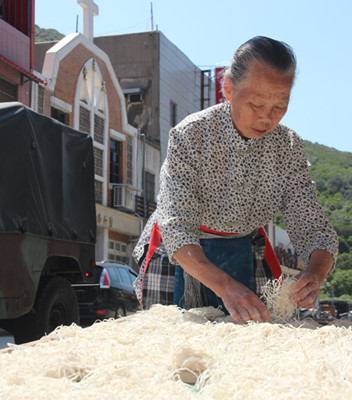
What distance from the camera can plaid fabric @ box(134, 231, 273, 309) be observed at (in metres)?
2.69

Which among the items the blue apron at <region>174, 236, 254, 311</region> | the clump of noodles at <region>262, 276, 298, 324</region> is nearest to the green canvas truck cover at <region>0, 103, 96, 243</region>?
the blue apron at <region>174, 236, 254, 311</region>

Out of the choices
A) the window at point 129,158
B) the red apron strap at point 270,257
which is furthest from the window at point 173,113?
the red apron strap at point 270,257

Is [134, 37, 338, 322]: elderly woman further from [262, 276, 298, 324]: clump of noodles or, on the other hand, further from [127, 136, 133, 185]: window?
[127, 136, 133, 185]: window

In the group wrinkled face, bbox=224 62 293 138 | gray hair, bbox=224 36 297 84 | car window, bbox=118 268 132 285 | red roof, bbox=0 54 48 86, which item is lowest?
car window, bbox=118 268 132 285

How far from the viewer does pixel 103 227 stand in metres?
22.1

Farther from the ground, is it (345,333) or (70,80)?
(70,80)

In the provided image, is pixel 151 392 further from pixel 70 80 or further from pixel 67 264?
pixel 70 80

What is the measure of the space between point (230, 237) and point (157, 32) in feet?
80.7

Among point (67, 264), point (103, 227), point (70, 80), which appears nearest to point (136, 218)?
point (103, 227)

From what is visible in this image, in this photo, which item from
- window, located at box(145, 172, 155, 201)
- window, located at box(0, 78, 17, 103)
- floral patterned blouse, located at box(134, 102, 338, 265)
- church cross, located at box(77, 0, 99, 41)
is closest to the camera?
floral patterned blouse, located at box(134, 102, 338, 265)

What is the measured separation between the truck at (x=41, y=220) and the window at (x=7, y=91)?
26.4 ft

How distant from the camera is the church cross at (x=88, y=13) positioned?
21.1 metres

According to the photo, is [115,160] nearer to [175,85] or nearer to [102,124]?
[102,124]

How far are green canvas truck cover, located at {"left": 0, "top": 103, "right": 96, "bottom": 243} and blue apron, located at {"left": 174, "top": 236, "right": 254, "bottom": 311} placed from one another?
4049mm
